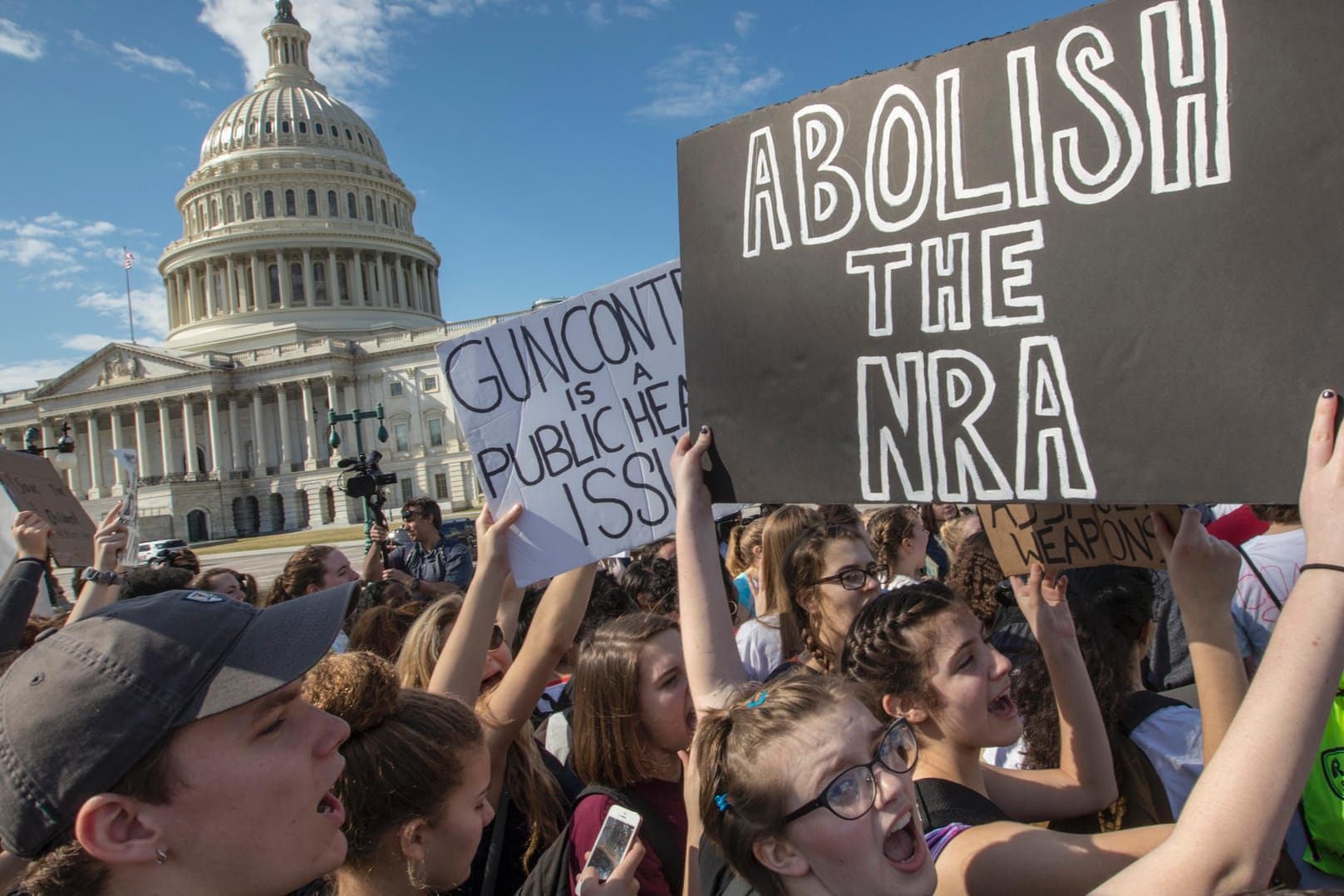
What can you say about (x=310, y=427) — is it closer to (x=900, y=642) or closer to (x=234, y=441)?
(x=234, y=441)

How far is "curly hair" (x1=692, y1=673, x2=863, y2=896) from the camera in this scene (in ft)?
4.92

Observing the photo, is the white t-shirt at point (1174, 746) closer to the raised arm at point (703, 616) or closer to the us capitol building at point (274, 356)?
the raised arm at point (703, 616)

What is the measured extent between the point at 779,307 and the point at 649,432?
73 cm

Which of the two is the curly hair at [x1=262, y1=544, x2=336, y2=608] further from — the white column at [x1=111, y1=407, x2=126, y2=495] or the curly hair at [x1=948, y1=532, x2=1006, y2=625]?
the white column at [x1=111, y1=407, x2=126, y2=495]

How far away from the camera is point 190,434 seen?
6338cm

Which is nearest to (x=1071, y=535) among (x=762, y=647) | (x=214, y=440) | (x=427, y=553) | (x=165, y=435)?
(x=762, y=647)

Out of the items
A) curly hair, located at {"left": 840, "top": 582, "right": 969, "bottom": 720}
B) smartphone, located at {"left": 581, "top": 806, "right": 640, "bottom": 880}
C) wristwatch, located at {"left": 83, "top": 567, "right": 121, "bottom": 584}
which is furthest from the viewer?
wristwatch, located at {"left": 83, "top": 567, "right": 121, "bottom": 584}

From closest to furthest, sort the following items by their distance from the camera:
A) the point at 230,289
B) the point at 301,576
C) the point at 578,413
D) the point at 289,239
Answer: the point at 578,413 → the point at 301,576 → the point at 289,239 → the point at 230,289

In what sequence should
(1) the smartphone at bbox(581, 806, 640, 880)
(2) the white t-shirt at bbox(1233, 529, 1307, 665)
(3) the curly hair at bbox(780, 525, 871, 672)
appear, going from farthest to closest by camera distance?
1. (3) the curly hair at bbox(780, 525, 871, 672)
2. (2) the white t-shirt at bbox(1233, 529, 1307, 665)
3. (1) the smartphone at bbox(581, 806, 640, 880)

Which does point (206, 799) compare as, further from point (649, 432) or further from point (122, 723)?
point (649, 432)

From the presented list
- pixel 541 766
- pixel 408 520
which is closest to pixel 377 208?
pixel 408 520

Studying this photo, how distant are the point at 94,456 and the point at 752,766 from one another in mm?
75178

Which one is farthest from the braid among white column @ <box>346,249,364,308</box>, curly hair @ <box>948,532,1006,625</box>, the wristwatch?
white column @ <box>346,249,364,308</box>

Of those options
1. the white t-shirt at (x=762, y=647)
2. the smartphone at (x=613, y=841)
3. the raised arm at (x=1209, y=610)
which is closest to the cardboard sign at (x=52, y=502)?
the white t-shirt at (x=762, y=647)
